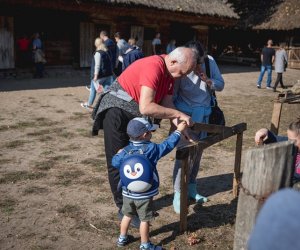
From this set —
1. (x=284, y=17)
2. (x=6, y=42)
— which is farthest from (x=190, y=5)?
(x=284, y=17)

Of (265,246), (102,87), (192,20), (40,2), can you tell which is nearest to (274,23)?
(192,20)

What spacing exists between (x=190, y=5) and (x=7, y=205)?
1430 cm

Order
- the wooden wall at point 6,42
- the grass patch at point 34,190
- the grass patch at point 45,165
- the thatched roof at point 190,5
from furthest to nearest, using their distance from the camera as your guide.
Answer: the thatched roof at point 190,5 < the wooden wall at point 6,42 < the grass patch at point 45,165 < the grass patch at point 34,190

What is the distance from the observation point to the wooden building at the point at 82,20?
12.8 meters

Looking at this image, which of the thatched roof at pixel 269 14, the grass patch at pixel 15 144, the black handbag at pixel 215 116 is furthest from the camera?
the thatched roof at pixel 269 14

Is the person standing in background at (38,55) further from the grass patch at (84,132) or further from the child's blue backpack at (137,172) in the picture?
the child's blue backpack at (137,172)

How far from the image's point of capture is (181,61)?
2.96 meters

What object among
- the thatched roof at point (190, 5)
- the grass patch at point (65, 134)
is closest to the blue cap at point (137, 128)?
the grass patch at point (65, 134)

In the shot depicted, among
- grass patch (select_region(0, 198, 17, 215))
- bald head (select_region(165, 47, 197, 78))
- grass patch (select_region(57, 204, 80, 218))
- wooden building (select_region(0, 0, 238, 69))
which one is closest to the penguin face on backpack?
bald head (select_region(165, 47, 197, 78))

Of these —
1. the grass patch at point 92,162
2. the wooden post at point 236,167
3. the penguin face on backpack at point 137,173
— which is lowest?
the grass patch at point 92,162

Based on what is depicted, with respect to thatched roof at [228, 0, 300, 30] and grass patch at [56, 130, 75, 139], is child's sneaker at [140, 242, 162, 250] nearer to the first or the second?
grass patch at [56, 130, 75, 139]

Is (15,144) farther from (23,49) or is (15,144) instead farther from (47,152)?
(23,49)

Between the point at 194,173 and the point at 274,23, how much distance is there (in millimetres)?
21270

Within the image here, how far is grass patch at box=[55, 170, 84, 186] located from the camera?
14.7ft
